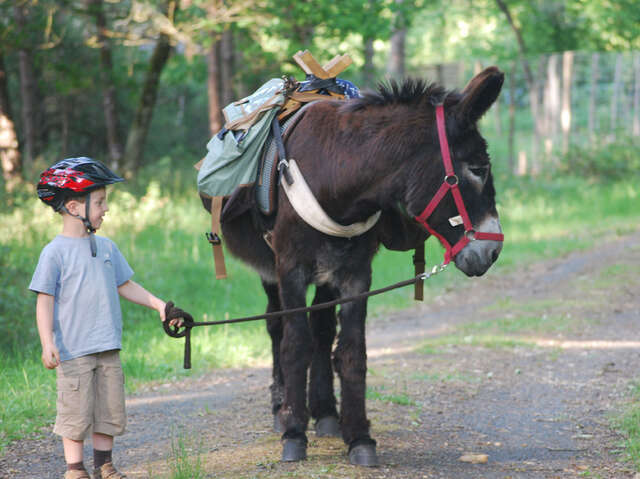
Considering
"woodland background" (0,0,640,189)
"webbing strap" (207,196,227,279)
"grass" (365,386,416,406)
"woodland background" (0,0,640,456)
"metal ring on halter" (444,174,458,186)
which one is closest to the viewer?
"metal ring on halter" (444,174,458,186)

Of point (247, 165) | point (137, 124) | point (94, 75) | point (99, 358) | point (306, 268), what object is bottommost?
point (99, 358)

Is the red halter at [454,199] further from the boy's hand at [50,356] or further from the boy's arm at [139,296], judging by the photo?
the boy's hand at [50,356]

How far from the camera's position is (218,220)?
436cm

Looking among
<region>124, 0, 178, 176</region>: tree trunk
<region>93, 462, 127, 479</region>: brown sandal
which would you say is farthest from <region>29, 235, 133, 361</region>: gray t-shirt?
<region>124, 0, 178, 176</region>: tree trunk

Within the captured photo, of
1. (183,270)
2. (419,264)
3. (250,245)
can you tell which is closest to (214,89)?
(183,270)

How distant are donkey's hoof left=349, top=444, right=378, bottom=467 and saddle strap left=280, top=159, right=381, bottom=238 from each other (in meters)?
1.10

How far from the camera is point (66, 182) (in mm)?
3545

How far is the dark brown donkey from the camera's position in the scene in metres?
3.69

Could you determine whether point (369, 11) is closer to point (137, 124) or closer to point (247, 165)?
point (137, 124)

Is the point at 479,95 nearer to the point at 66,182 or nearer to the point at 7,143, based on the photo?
the point at 66,182

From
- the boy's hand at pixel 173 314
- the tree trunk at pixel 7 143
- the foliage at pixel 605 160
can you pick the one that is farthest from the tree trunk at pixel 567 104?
the boy's hand at pixel 173 314

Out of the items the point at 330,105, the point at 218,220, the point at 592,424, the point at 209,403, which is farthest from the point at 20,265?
the point at 592,424

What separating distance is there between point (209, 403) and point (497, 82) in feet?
10.5

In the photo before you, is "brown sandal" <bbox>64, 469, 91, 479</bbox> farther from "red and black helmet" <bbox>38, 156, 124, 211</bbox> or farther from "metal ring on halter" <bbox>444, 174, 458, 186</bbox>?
"metal ring on halter" <bbox>444, 174, 458, 186</bbox>
